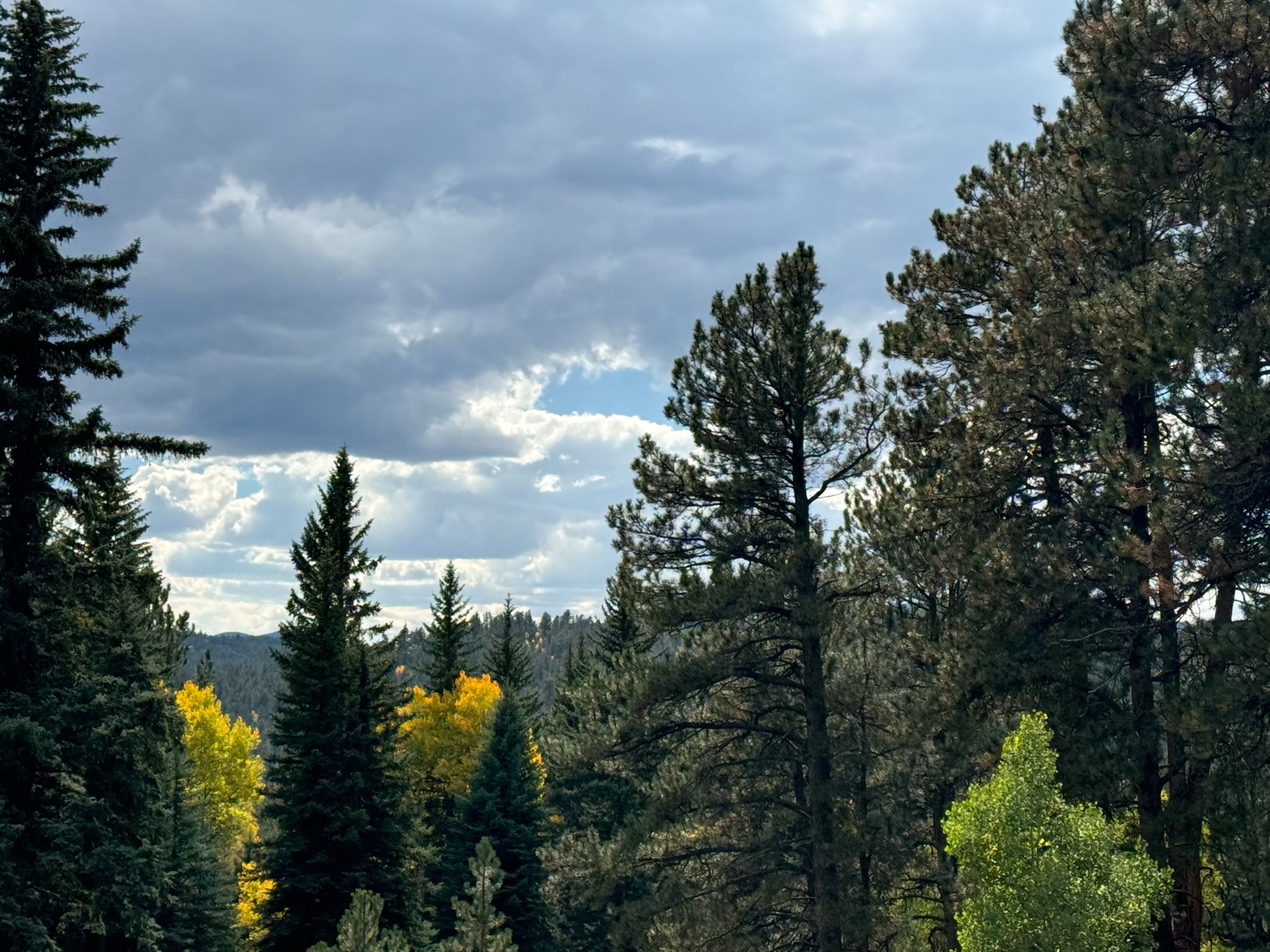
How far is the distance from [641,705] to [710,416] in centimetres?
557

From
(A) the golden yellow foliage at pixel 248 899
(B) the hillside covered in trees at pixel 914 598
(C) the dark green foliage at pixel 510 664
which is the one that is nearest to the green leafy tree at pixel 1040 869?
(B) the hillside covered in trees at pixel 914 598

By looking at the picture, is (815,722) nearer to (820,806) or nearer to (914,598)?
(820,806)

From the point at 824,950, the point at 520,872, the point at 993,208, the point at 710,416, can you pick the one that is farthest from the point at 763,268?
the point at 520,872

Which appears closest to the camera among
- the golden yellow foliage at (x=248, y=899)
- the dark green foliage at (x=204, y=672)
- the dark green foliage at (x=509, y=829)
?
the dark green foliage at (x=509, y=829)

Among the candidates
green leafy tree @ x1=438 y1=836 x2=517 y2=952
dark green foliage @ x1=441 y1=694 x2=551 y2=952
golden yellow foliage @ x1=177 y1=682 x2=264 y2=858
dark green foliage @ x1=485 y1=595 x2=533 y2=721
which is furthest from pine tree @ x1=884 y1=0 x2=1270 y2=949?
golden yellow foliage @ x1=177 y1=682 x2=264 y2=858

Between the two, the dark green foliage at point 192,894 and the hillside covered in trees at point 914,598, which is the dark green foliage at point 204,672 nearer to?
the dark green foliage at point 192,894

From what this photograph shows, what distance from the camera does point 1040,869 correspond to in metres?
12.2

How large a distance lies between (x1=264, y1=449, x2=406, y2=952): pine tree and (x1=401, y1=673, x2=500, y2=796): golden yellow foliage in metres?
18.7

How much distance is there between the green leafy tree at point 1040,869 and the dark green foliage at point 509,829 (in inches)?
986

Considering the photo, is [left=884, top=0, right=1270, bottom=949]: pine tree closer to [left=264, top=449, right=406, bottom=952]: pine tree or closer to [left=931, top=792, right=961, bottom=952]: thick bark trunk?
[left=931, top=792, right=961, bottom=952]: thick bark trunk

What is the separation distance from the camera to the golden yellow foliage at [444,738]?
149 feet

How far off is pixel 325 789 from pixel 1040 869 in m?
17.5

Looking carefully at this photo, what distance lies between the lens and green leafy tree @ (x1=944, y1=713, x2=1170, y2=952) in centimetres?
1210

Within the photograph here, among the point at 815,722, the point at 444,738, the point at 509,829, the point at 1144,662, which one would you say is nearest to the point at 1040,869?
the point at 1144,662
